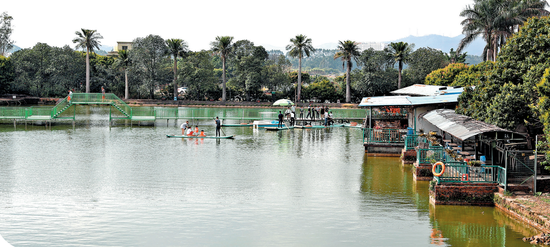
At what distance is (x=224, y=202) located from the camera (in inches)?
649

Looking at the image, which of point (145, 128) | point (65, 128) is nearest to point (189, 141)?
point (145, 128)

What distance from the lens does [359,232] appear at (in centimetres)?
1356

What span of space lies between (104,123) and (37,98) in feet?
143

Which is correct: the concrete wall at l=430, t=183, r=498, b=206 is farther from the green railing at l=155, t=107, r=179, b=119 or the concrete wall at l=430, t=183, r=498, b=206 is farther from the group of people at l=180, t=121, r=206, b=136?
the green railing at l=155, t=107, r=179, b=119

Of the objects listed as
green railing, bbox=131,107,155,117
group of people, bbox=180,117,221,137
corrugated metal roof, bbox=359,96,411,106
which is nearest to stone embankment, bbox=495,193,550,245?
corrugated metal roof, bbox=359,96,411,106

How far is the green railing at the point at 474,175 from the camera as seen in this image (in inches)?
633

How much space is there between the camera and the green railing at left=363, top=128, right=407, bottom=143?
92.1 feet

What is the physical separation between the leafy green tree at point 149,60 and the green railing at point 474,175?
7319 centimetres

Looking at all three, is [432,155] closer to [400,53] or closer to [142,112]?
[142,112]

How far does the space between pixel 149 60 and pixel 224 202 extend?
72491 mm

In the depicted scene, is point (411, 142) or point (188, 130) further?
point (188, 130)

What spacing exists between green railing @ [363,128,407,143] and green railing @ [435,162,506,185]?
11098 mm

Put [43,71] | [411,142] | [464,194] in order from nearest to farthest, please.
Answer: [464,194], [411,142], [43,71]

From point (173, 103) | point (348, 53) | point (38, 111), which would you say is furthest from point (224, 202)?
point (348, 53)
